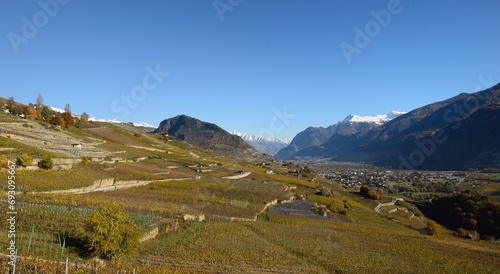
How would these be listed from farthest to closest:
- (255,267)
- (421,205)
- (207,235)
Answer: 1. (421,205)
2. (207,235)
3. (255,267)

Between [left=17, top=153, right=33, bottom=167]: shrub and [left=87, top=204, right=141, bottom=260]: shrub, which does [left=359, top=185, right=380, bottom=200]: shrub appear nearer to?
[left=17, top=153, right=33, bottom=167]: shrub

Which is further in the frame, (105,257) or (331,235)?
(331,235)

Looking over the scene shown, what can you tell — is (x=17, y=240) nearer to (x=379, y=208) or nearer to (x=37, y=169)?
(x=37, y=169)

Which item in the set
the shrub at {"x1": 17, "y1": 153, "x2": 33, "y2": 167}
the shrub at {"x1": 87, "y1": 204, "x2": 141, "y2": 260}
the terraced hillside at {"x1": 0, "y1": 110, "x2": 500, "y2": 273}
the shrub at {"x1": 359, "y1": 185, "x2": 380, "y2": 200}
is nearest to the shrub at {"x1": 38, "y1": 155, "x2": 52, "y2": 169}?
the terraced hillside at {"x1": 0, "y1": 110, "x2": 500, "y2": 273}

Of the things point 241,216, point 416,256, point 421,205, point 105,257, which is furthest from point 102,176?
point 421,205

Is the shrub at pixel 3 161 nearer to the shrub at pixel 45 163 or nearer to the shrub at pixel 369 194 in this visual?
the shrub at pixel 45 163

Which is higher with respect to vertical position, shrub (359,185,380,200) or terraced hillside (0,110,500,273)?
terraced hillside (0,110,500,273)

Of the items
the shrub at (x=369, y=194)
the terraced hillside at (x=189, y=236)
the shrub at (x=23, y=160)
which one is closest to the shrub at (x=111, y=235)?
the terraced hillside at (x=189, y=236)

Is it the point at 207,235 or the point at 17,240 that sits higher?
the point at 17,240

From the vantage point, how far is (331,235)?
143 feet

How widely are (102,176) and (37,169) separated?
10371mm

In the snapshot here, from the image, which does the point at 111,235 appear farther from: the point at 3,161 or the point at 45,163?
the point at 45,163

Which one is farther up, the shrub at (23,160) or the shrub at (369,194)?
the shrub at (23,160)

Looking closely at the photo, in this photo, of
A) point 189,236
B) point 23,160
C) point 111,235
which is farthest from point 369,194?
point 111,235
